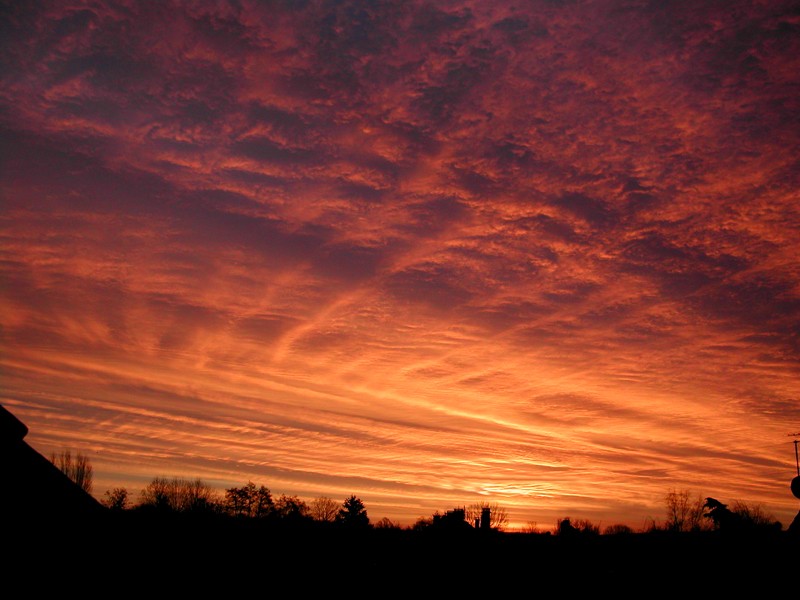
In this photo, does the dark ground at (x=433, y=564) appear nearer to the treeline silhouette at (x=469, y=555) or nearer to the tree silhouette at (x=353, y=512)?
the treeline silhouette at (x=469, y=555)

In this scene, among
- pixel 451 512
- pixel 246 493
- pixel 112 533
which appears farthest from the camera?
pixel 246 493

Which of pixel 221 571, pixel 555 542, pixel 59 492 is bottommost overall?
pixel 221 571

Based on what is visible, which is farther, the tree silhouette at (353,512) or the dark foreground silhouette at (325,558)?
the tree silhouette at (353,512)

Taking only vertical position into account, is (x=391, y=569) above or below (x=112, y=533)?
below

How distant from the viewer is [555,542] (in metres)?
39.8

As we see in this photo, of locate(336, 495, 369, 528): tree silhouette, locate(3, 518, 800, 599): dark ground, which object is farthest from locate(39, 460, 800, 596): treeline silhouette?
locate(336, 495, 369, 528): tree silhouette

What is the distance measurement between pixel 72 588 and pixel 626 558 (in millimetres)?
28323

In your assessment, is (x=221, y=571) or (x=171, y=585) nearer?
(x=171, y=585)

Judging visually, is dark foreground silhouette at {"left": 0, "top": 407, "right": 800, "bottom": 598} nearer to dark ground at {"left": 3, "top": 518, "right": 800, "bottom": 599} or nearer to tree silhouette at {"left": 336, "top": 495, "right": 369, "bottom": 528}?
dark ground at {"left": 3, "top": 518, "right": 800, "bottom": 599}

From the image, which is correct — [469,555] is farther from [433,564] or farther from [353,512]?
[353,512]

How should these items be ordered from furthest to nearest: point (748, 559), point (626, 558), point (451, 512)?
point (451, 512) → point (626, 558) → point (748, 559)

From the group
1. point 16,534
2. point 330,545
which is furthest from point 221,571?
point 16,534

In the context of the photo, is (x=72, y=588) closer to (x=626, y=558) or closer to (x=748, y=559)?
(x=748, y=559)

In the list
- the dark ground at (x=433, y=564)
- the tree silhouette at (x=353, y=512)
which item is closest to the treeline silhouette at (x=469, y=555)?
the dark ground at (x=433, y=564)
